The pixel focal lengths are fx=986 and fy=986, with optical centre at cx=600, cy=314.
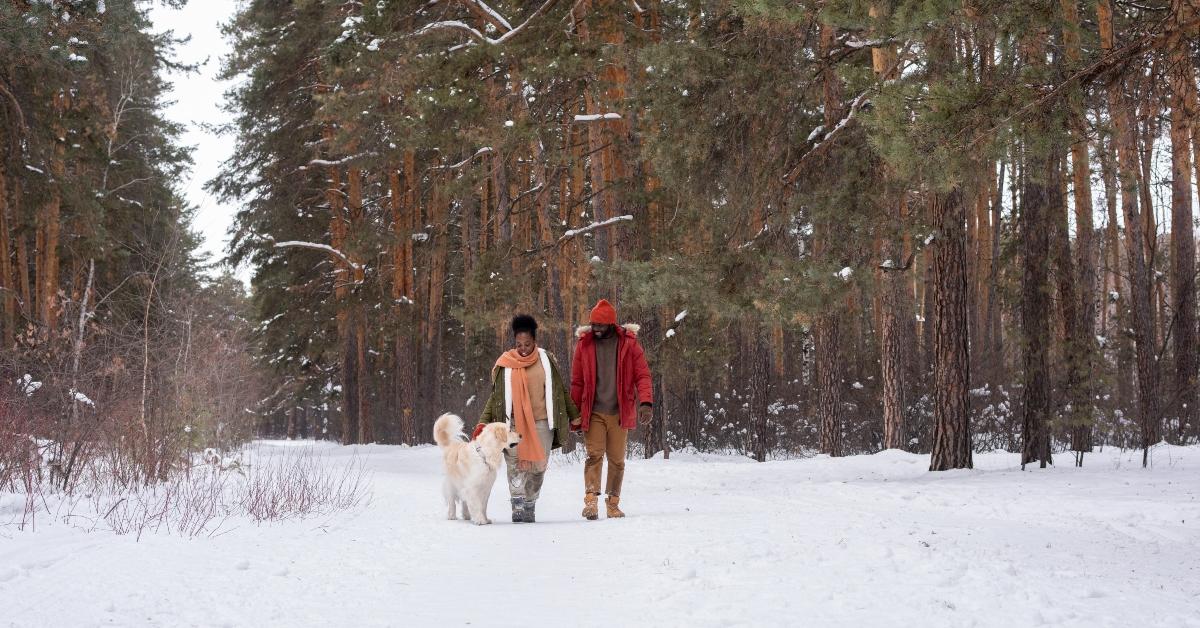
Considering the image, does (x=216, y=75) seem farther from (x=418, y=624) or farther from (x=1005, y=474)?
(x=418, y=624)

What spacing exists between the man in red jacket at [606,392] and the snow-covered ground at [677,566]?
52 cm

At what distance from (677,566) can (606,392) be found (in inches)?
135

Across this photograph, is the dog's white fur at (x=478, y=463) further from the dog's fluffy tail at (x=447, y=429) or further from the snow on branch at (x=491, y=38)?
the snow on branch at (x=491, y=38)

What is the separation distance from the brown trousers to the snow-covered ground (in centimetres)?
41

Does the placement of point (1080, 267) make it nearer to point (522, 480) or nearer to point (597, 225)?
point (597, 225)

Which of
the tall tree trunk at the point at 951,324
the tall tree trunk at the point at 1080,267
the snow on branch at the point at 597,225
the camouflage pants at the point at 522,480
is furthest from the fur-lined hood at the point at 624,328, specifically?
the snow on branch at the point at 597,225

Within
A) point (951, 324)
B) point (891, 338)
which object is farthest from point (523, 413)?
point (891, 338)

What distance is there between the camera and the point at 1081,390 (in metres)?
12.7

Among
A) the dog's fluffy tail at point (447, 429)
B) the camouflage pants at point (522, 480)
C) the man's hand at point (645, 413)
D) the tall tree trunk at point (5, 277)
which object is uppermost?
the tall tree trunk at point (5, 277)

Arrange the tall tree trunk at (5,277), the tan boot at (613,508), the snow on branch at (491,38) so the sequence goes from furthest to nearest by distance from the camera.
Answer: the tall tree trunk at (5,277) → the snow on branch at (491,38) → the tan boot at (613,508)

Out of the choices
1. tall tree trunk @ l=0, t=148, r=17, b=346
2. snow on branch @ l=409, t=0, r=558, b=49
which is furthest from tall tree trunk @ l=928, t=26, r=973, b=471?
tall tree trunk @ l=0, t=148, r=17, b=346

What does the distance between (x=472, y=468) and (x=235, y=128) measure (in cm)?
2608

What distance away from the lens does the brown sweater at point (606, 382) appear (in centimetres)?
961

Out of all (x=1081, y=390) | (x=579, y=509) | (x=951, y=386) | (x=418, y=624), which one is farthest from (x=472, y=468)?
(x=1081, y=390)
